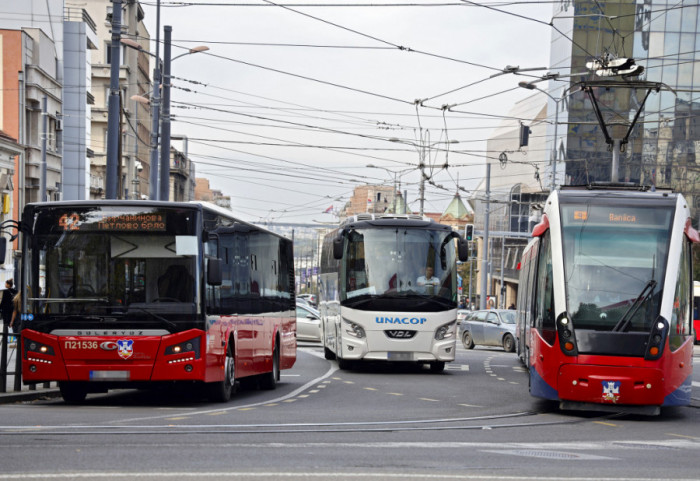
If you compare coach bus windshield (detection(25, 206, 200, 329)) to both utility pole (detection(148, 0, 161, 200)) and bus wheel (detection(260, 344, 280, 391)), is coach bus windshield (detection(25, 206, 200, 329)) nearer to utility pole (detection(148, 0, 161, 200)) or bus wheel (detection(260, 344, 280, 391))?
A: bus wheel (detection(260, 344, 280, 391))

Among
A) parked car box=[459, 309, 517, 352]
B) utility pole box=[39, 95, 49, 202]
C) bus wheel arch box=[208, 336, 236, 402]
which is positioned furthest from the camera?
utility pole box=[39, 95, 49, 202]

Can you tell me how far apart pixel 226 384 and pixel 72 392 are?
6.81ft

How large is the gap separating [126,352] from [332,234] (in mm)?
13900

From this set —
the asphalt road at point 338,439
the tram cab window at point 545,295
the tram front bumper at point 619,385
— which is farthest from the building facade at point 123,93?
the tram front bumper at point 619,385

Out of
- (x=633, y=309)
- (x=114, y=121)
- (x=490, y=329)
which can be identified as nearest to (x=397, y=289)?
(x=114, y=121)

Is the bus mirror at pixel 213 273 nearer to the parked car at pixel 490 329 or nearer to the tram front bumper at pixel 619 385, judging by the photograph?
the tram front bumper at pixel 619 385

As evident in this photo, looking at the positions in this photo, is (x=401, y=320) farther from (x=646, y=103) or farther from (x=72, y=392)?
(x=646, y=103)

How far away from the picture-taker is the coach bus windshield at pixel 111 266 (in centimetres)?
1515

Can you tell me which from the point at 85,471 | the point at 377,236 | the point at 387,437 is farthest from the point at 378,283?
the point at 85,471

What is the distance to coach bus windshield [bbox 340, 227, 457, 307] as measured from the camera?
25438 mm

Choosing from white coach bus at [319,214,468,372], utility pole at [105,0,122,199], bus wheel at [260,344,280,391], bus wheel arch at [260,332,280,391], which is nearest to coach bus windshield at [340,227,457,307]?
white coach bus at [319,214,468,372]

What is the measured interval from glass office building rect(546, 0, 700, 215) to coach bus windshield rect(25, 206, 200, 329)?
55252 millimetres

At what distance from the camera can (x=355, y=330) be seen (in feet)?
84.1

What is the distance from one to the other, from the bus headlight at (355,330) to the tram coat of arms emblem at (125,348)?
10.8 m
